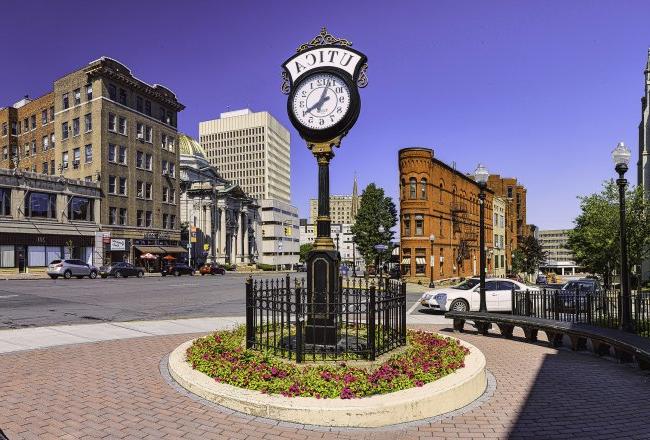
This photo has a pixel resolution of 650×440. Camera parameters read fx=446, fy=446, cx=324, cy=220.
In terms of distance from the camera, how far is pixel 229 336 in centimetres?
969

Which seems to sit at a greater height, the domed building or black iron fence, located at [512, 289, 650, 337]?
the domed building

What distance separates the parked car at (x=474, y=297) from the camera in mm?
17812

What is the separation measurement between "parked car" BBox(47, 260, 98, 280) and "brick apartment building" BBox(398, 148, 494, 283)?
2639 cm

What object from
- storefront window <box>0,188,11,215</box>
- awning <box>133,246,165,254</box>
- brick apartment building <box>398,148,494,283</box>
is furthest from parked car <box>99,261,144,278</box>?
brick apartment building <box>398,148,494,283</box>

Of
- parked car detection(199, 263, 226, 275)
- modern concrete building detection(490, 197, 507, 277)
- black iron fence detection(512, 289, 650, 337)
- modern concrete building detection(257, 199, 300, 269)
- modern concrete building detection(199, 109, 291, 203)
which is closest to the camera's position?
black iron fence detection(512, 289, 650, 337)

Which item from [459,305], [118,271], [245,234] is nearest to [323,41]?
[459,305]

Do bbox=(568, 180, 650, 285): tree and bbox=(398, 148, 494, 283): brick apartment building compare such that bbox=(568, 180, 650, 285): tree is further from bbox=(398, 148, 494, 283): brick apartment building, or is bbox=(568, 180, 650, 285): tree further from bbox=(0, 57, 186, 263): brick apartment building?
bbox=(0, 57, 186, 263): brick apartment building

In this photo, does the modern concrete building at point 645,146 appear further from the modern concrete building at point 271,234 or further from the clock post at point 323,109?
the modern concrete building at point 271,234

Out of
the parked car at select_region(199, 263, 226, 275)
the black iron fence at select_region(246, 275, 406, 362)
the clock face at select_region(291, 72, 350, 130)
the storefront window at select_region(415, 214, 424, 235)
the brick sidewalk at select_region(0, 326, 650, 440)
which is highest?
the clock face at select_region(291, 72, 350, 130)

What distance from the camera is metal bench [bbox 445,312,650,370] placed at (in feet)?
27.6

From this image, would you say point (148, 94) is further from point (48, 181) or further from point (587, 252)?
point (587, 252)

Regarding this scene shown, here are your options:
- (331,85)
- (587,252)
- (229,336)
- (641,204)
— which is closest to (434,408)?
(229,336)

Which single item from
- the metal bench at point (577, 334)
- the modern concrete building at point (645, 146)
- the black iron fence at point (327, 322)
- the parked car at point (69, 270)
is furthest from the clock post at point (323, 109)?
the modern concrete building at point (645, 146)

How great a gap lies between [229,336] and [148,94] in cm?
5182
